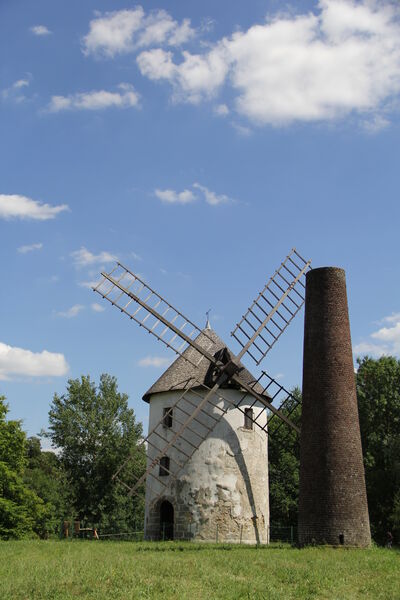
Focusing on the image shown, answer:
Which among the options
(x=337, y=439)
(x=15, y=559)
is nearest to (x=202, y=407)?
(x=337, y=439)

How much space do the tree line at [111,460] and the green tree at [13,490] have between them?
0.05m

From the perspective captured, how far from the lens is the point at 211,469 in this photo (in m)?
22.5

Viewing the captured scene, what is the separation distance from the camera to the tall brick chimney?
17.6 metres

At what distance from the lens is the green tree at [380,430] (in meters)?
31.2

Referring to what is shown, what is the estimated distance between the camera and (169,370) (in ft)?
82.2

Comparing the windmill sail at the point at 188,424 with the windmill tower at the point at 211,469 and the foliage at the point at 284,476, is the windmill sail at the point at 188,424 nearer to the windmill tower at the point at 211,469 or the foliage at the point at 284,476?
the windmill tower at the point at 211,469

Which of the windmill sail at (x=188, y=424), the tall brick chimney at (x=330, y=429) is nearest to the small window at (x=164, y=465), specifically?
the windmill sail at (x=188, y=424)

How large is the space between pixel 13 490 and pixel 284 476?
1718cm

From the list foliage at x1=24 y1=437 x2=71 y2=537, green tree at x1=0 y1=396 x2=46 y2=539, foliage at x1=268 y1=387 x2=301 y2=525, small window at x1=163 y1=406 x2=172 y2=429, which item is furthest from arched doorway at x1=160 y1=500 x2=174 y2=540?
foliage at x1=268 y1=387 x2=301 y2=525

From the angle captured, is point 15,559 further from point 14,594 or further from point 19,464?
point 19,464

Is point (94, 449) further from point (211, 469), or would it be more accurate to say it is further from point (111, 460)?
point (211, 469)

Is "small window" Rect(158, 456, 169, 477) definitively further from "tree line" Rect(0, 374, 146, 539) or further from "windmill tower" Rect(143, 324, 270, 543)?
"tree line" Rect(0, 374, 146, 539)

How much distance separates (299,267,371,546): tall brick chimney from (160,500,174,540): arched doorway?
6699 millimetres

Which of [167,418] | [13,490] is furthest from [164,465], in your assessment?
[13,490]
